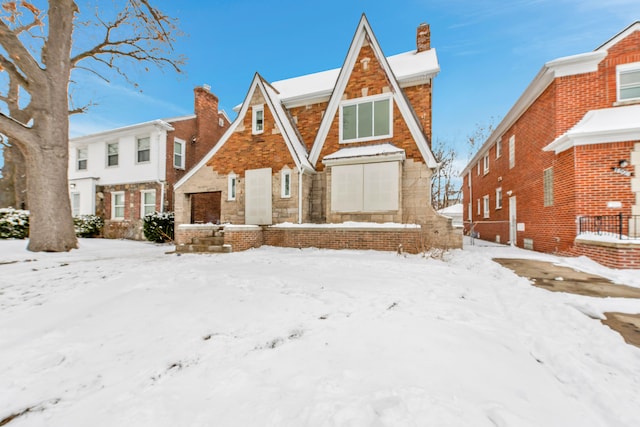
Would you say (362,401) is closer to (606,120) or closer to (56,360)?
(56,360)

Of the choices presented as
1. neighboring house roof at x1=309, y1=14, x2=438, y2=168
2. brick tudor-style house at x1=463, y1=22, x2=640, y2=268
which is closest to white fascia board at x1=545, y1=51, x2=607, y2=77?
brick tudor-style house at x1=463, y1=22, x2=640, y2=268

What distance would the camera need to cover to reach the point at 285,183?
452 inches

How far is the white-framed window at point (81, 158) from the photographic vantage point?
708 inches

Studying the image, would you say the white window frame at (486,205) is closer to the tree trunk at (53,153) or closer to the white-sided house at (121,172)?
the white-sided house at (121,172)

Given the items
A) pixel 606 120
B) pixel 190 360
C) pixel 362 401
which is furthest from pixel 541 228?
pixel 190 360

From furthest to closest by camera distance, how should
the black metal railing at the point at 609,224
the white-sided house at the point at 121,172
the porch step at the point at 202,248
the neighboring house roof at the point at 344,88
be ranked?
the white-sided house at the point at 121,172
the neighboring house roof at the point at 344,88
the porch step at the point at 202,248
the black metal railing at the point at 609,224

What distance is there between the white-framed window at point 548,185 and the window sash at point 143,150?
20606mm

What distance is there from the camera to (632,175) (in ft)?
27.0

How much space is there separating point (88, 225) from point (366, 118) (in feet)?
58.7

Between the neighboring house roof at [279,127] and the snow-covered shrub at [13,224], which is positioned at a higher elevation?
the neighboring house roof at [279,127]

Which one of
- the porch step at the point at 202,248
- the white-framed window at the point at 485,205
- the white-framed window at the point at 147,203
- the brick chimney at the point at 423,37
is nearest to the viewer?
the porch step at the point at 202,248

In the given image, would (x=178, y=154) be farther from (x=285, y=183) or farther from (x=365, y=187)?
(x=365, y=187)

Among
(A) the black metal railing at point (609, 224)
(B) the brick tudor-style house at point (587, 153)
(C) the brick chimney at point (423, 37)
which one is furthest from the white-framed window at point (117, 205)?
(A) the black metal railing at point (609, 224)

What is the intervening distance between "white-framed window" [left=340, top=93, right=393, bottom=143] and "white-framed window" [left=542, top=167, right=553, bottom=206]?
246 inches
